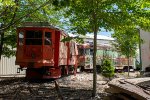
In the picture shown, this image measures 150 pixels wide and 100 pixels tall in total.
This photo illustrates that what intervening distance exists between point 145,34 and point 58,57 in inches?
304

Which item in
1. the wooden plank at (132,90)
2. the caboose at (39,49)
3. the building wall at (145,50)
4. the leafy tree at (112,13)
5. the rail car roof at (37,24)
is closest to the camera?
the wooden plank at (132,90)

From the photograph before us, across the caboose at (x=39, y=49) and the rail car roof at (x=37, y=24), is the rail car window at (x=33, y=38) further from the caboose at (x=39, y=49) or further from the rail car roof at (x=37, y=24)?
the rail car roof at (x=37, y=24)

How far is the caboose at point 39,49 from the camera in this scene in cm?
2219

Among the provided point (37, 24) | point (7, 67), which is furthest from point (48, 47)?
point (7, 67)

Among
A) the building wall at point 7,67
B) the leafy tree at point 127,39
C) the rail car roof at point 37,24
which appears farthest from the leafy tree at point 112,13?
the building wall at point 7,67

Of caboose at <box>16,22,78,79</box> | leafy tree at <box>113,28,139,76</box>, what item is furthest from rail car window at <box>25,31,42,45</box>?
leafy tree at <box>113,28,139,76</box>

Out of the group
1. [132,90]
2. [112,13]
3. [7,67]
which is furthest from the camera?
[7,67]

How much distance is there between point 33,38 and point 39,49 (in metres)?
0.80

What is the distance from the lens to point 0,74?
34875 mm

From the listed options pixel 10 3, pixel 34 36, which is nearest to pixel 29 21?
pixel 34 36

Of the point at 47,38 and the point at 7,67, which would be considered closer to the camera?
the point at 47,38

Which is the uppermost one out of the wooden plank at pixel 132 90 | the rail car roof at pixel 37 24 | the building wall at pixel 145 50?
the rail car roof at pixel 37 24

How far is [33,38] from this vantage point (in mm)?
22719

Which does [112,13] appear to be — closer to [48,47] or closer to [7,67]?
[48,47]
